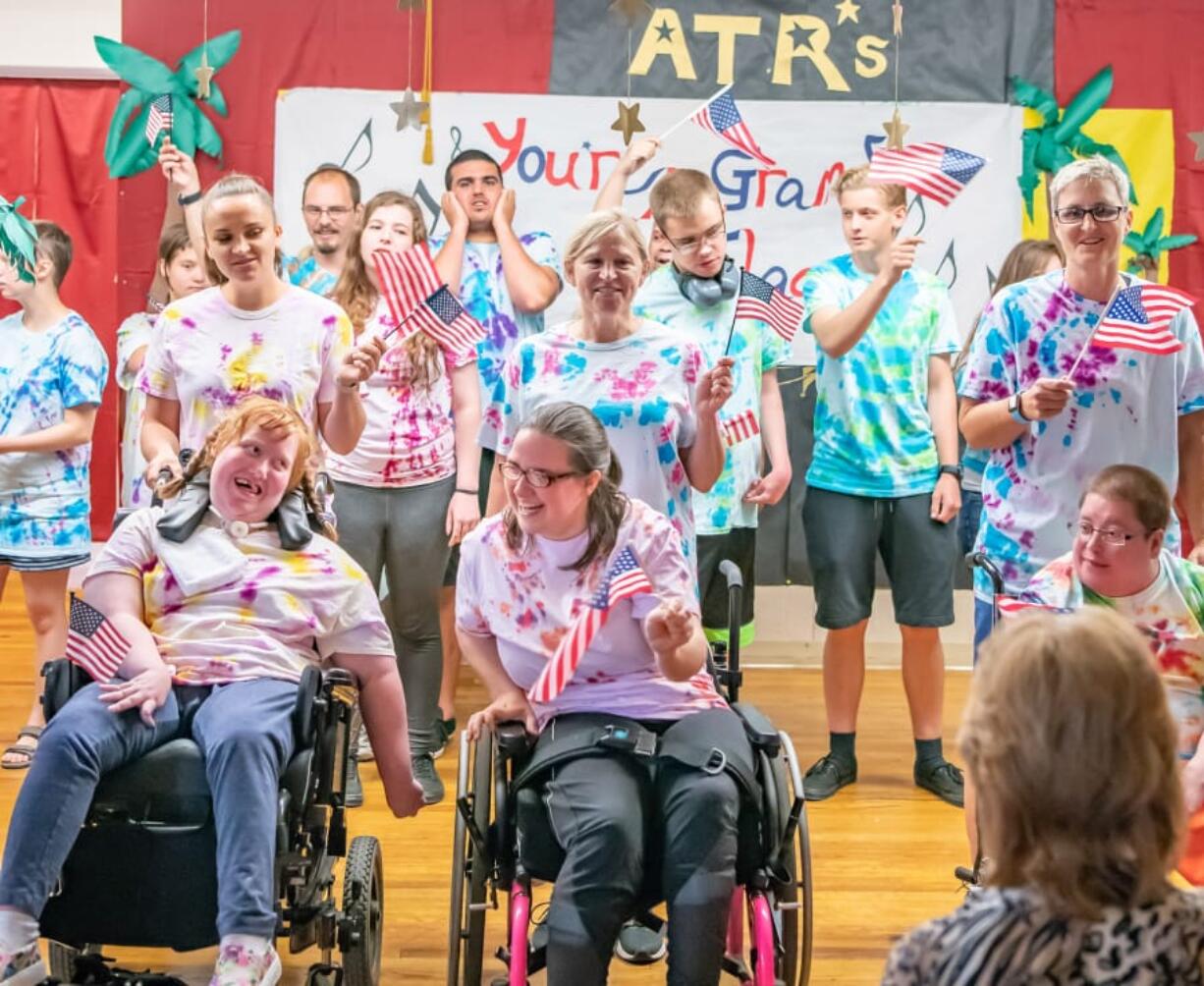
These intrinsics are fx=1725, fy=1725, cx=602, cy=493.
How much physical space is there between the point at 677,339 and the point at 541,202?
2298mm

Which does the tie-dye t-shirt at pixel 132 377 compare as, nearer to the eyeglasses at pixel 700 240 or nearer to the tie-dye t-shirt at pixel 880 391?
the eyeglasses at pixel 700 240

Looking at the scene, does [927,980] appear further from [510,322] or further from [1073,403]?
[510,322]

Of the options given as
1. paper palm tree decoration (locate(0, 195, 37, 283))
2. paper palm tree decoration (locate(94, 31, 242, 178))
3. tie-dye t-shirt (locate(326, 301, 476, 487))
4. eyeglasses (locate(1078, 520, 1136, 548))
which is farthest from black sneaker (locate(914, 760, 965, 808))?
→ paper palm tree decoration (locate(94, 31, 242, 178))

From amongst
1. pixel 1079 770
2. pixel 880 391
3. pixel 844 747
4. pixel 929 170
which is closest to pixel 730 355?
pixel 880 391

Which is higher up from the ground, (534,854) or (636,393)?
(636,393)

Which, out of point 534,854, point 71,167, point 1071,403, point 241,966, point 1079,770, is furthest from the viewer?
point 71,167

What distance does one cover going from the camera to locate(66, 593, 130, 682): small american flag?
8.66 ft

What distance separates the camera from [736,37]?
568 centimetres

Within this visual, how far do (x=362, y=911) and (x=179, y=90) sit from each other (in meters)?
3.53

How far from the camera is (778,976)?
2646 mm

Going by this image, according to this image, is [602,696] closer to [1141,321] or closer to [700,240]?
[1141,321]

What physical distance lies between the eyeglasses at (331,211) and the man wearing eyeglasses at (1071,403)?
7.07ft

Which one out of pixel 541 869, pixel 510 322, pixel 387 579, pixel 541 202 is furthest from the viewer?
pixel 541 202

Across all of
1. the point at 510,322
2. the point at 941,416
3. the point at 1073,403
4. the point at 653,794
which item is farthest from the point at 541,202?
the point at 653,794
